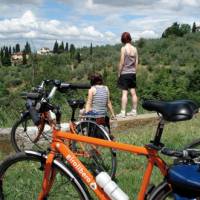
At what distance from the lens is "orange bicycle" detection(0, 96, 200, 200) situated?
10.9 ft

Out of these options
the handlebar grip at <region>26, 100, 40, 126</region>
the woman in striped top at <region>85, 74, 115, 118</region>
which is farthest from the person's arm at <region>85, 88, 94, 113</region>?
the handlebar grip at <region>26, 100, 40, 126</region>

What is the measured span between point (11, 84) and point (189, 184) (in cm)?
5043

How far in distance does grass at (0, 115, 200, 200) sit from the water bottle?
108cm

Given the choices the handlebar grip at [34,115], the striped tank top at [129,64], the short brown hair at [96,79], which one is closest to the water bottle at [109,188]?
the handlebar grip at [34,115]

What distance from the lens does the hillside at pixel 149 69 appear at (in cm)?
3350

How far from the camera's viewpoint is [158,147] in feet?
11.5

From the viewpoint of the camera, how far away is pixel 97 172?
396 cm

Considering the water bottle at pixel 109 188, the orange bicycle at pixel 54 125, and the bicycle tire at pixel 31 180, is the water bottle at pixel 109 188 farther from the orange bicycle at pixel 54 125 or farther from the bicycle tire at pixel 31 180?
the orange bicycle at pixel 54 125

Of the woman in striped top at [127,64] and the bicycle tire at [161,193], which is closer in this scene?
the bicycle tire at [161,193]

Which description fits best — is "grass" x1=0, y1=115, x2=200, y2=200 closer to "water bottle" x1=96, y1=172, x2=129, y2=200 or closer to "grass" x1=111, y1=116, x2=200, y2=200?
"grass" x1=111, y1=116, x2=200, y2=200

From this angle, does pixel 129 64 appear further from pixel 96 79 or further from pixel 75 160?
pixel 75 160

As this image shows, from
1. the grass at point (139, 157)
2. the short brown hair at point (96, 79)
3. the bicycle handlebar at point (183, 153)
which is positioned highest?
the short brown hair at point (96, 79)

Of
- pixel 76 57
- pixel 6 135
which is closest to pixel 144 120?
pixel 6 135

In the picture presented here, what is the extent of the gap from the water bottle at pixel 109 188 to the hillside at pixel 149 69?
17.6 meters
